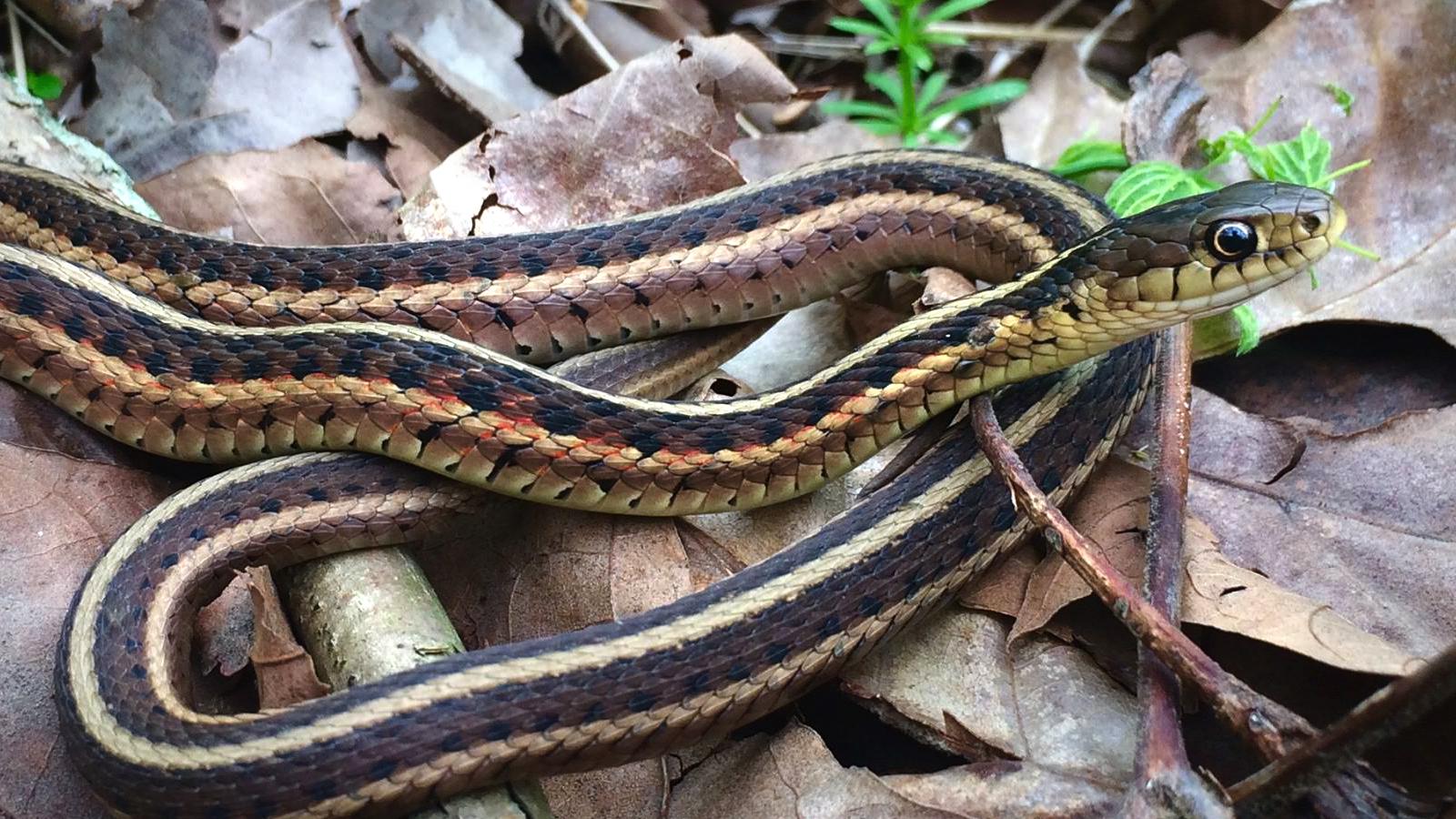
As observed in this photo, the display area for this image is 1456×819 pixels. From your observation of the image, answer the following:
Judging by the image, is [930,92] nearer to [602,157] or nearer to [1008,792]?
[602,157]

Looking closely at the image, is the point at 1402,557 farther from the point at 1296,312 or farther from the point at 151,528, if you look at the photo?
the point at 151,528

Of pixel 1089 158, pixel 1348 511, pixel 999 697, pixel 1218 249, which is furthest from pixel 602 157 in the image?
pixel 1348 511

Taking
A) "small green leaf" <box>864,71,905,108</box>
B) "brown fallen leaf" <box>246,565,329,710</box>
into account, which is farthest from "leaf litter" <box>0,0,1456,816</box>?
"brown fallen leaf" <box>246,565,329,710</box>

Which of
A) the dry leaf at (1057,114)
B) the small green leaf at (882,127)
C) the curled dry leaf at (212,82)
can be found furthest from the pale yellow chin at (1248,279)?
the curled dry leaf at (212,82)

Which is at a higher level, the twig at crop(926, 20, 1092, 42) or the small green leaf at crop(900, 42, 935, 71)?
the small green leaf at crop(900, 42, 935, 71)

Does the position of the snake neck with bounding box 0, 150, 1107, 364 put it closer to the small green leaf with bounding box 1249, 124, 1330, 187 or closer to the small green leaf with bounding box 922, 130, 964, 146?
the small green leaf with bounding box 1249, 124, 1330, 187

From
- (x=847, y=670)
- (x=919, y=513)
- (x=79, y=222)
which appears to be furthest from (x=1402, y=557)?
(x=79, y=222)

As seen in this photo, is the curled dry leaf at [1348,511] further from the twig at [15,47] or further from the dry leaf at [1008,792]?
the twig at [15,47]

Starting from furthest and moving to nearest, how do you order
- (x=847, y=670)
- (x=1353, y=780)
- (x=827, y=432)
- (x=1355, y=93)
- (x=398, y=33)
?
(x=398, y=33), (x=1355, y=93), (x=827, y=432), (x=847, y=670), (x=1353, y=780)
